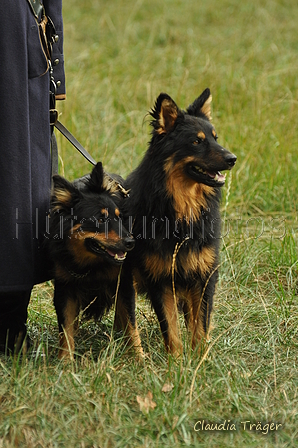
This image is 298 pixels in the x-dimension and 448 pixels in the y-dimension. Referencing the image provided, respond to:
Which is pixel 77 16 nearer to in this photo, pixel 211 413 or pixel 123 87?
pixel 123 87

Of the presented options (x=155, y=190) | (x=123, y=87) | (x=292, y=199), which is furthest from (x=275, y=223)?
(x=123, y=87)

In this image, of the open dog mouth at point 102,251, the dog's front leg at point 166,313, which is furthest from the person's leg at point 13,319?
the dog's front leg at point 166,313

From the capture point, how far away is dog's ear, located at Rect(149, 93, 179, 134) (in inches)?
139

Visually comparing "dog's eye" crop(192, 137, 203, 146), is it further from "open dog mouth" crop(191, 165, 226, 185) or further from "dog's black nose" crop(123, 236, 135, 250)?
"dog's black nose" crop(123, 236, 135, 250)

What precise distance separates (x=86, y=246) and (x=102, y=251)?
114 mm

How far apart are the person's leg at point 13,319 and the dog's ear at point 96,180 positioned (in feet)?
2.42

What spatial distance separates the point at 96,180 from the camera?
353 centimetres

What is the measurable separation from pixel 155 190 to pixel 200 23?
341 inches

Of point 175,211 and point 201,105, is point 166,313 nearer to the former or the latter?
point 175,211

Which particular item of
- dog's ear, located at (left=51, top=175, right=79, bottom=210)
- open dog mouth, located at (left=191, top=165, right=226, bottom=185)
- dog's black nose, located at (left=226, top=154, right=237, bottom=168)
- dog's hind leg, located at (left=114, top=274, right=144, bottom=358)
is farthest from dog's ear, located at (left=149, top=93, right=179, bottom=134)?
dog's hind leg, located at (left=114, top=274, right=144, bottom=358)

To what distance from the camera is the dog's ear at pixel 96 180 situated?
3.48 meters

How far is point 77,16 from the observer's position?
11.5 meters

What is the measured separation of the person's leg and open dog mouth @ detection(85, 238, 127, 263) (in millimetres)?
486

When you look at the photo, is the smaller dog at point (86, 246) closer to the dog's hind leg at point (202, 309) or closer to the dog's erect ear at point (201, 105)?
the dog's hind leg at point (202, 309)
